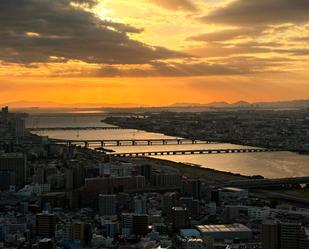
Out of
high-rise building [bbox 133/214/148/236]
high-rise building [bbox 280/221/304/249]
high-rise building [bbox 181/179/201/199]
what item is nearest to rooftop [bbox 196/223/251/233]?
high-rise building [bbox 133/214/148/236]

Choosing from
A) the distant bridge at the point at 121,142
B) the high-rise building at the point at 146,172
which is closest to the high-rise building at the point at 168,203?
the high-rise building at the point at 146,172

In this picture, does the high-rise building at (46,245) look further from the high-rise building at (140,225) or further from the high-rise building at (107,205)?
the high-rise building at (107,205)

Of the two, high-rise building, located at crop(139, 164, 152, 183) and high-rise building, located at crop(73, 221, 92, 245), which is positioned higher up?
high-rise building, located at crop(139, 164, 152, 183)

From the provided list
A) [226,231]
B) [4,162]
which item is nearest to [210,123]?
[4,162]

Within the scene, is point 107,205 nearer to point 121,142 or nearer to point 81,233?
point 81,233

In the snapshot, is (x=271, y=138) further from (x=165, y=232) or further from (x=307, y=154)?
A: (x=165, y=232)

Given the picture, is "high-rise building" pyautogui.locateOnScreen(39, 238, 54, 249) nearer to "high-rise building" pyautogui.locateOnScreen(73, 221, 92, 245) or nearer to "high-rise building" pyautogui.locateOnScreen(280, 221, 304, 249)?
"high-rise building" pyautogui.locateOnScreen(73, 221, 92, 245)

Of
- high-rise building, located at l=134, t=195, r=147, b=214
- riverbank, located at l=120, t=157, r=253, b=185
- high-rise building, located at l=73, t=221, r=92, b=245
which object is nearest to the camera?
high-rise building, located at l=73, t=221, r=92, b=245
